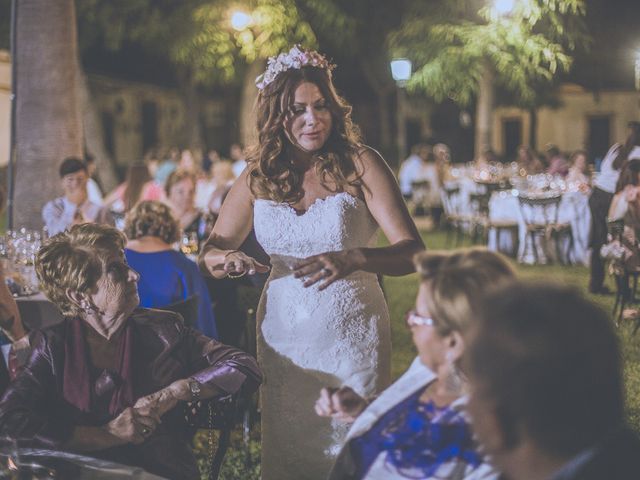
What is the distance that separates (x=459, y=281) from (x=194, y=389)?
1331mm

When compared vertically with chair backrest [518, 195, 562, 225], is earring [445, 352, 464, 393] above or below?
above

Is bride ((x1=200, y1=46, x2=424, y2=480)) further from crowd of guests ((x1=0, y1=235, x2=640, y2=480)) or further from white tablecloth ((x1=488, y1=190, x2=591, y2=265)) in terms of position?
white tablecloth ((x1=488, y1=190, x2=591, y2=265))

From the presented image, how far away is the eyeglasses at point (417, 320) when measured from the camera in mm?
2236

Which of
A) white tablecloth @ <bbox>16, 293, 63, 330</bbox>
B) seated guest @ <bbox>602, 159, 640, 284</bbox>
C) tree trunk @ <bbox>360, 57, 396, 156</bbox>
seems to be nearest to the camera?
white tablecloth @ <bbox>16, 293, 63, 330</bbox>

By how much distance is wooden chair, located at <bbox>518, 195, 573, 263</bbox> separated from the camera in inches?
482

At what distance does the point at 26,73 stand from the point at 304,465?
5.04m

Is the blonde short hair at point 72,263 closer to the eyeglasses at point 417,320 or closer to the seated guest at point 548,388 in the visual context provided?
the eyeglasses at point 417,320

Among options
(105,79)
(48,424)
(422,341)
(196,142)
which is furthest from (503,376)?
(105,79)

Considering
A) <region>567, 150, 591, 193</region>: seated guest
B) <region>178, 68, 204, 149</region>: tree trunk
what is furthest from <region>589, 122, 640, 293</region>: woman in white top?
<region>178, 68, 204, 149</region>: tree trunk

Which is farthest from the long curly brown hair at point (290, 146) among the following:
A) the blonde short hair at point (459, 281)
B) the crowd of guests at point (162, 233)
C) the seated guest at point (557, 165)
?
the seated guest at point (557, 165)

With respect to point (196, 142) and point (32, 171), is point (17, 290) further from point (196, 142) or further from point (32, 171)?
point (196, 142)

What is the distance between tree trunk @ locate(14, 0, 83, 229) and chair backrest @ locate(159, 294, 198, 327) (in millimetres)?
2942

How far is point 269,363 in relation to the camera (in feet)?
11.4

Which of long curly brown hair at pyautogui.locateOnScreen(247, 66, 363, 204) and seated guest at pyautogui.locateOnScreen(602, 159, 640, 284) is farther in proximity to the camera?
seated guest at pyautogui.locateOnScreen(602, 159, 640, 284)
